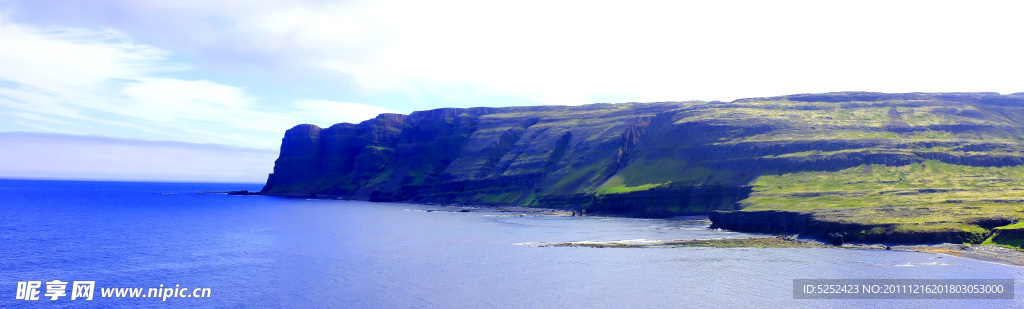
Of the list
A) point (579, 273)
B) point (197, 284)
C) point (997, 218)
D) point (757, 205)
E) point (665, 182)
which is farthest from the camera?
point (665, 182)

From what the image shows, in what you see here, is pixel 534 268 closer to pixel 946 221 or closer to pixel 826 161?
pixel 946 221

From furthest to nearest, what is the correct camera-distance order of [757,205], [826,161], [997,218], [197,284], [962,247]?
[826,161]
[757,205]
[997,218]
[962,247]
[197,284]

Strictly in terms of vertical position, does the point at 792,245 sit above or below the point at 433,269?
above

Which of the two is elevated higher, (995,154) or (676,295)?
(995,154)

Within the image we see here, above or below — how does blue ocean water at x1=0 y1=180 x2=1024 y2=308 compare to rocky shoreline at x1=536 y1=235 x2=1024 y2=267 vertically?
below

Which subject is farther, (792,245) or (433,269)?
(792,245)

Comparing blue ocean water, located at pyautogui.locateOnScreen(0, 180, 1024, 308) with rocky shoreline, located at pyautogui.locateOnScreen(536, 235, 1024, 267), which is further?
rocky shoreline, located at pyautogui.locateOnScreen(536, 235, 1024, 267)

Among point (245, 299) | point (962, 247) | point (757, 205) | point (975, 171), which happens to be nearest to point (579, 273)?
point (245, 299)

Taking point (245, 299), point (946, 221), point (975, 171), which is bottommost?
point (245, 299)
